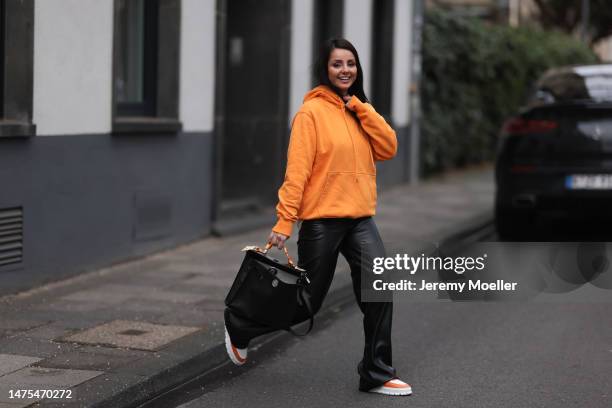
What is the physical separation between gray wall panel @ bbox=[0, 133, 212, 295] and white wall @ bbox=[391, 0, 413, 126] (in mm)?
6216

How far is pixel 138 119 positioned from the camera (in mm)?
9922

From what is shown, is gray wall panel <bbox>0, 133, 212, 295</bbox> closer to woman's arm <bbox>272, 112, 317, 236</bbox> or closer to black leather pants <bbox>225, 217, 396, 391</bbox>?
black leather pants <bbox>225, 217, 396, 391</bbox>

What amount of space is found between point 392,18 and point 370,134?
11.1 m

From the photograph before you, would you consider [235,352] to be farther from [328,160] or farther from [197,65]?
[197,65]

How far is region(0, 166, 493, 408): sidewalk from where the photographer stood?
18.6ft

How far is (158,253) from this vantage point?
402 inches

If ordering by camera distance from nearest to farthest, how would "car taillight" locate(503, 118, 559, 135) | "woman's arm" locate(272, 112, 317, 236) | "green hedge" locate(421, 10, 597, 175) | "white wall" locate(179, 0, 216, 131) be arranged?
"woman's arm" locate(272, 112, 317, 236) → "car taillight" locate(503, 118, 559, 135) → "white wall" locate(179, 0, 216, 131) → "green hedge" locate(421, 10, 597, 175)

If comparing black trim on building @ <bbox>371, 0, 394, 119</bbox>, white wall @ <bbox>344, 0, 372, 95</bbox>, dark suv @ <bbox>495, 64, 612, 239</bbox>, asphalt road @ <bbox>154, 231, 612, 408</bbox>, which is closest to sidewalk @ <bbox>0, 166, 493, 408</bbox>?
asphalt road @ <bbox>154, 231, 612, 408</bbox>

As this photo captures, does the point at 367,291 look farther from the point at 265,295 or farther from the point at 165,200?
the point at 165,200

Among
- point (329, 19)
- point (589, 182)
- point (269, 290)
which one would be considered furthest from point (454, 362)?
point (329, 19)

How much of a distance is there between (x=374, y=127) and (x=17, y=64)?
11.3 feet

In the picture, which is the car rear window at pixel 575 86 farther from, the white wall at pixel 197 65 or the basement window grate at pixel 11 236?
the basement window grate at pixel 11 236

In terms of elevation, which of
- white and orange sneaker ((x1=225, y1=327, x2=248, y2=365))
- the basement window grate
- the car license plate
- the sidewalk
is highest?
the car license plate

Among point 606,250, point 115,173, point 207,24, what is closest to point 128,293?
point 115,173
